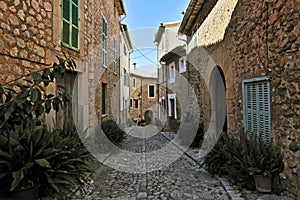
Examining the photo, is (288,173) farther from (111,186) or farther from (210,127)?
(210,127)

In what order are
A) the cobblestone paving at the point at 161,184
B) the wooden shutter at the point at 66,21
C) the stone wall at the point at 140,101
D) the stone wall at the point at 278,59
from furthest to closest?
the stone wall at the point at 140,101 → the wooden shutter at the point at 66,21 → the cobblestone paving at the point at 161,184 → the stone wall at the point at 278,59

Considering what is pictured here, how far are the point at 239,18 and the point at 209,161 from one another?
3.10 m

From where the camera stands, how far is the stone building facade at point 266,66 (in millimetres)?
3676

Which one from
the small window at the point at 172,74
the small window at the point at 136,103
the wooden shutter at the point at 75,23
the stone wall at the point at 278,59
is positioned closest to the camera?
the stone wall at the point at 278,59

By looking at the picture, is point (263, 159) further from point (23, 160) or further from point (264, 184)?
point (23, 160)

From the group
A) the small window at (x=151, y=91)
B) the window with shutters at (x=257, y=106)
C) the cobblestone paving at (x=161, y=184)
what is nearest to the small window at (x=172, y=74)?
the cobblestone paving at (x=161, y=184)

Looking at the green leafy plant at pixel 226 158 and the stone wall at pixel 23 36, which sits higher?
the stone wall at pixel 23 36

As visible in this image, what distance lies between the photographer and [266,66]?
4.45 m

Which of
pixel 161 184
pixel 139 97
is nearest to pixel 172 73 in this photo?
pixel 161 184

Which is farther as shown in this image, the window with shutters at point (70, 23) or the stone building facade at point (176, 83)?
the stone building facade at point (176, 83)

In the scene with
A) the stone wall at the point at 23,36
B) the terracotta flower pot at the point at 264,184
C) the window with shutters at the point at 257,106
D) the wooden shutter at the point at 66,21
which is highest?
the wooden shutter at the point at 66,21

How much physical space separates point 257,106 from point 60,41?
4258 mm

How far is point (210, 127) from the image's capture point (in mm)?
8211

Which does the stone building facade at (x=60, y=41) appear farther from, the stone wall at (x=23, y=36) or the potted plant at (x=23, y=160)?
the potted plant at (x=23, y=160)
